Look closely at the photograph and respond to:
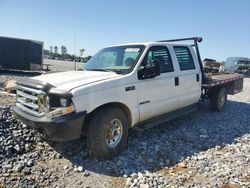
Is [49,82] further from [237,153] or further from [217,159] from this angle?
[237,153]

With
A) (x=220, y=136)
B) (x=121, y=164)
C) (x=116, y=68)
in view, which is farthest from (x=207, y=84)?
(x=121, y=164)

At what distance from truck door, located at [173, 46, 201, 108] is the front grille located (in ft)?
10.2

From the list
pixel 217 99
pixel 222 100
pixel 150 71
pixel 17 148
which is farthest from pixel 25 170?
pixel 222 100

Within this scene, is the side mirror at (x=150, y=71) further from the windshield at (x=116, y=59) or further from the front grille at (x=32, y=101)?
the front grille at (x=32, y=101)

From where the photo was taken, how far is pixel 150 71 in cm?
522

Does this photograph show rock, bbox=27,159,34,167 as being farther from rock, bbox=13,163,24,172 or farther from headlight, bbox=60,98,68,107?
headlight, bbox=60,98,68,107

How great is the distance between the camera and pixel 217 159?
501 cm

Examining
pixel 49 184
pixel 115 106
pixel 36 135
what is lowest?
pixel 49 184

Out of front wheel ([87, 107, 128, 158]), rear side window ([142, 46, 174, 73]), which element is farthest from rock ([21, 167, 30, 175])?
rear side window ([142, 46, 174, 73])

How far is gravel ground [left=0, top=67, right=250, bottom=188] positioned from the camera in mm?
4117

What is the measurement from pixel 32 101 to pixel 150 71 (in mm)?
2197

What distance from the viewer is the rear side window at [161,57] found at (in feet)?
18.1

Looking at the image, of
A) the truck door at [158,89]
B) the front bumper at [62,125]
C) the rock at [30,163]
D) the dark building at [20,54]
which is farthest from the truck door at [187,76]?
the dark building at [20,54]

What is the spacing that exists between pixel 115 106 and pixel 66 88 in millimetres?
1016
